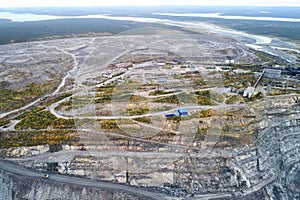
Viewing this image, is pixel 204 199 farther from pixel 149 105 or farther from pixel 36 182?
pixel 36 182

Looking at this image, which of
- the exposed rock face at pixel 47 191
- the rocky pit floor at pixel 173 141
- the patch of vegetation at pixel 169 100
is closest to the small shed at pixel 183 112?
the rocky pit floor at pixel 173 141

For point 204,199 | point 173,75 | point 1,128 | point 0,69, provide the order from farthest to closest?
point 0,69
point 173,75
point 1,128
point 204,199

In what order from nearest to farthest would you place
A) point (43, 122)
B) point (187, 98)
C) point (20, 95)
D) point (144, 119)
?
Result: point (144, 119) → point (43, 122) → point (187, 98) → point (20, 95)

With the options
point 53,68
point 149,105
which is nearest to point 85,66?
point 53,68

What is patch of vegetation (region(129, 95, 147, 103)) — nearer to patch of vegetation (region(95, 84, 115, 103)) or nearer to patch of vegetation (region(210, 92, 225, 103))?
patch of vegetation (region(95, 84, 115, 103))

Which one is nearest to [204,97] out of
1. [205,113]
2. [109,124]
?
[205,113]

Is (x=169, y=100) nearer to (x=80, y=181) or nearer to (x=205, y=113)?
(x=205, y=113)
